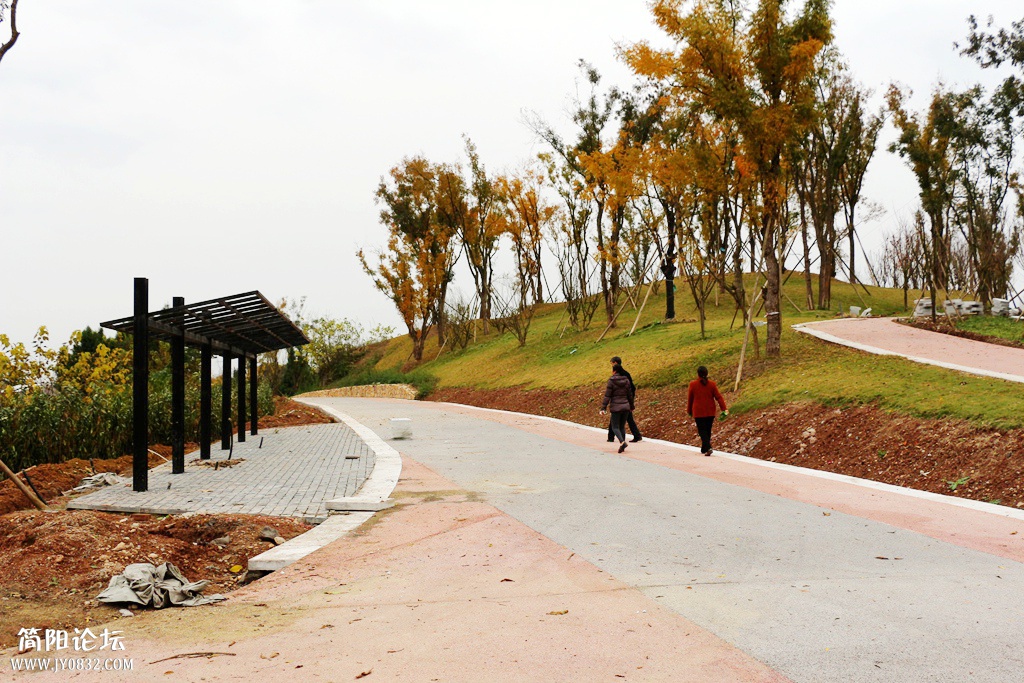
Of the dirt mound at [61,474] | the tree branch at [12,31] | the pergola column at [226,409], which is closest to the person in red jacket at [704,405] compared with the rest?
the pergola column at [226,409]

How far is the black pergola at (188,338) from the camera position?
10672 millimetres

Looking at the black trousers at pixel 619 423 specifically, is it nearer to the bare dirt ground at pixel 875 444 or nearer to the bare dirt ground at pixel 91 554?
the bare dirt ground at pixel 875 444

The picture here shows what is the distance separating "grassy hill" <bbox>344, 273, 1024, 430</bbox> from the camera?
48.1 ft

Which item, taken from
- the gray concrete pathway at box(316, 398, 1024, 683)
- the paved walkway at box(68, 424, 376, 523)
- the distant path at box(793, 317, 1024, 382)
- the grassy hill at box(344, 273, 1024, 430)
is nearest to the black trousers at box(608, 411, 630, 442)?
the gray concrete pathway at box(316, 398, 1024, 683)

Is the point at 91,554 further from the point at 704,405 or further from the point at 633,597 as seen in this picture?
the point at 704,405

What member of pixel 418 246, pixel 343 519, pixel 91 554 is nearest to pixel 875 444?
pixel 343 519

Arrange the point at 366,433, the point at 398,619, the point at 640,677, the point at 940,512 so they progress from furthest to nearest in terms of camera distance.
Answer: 1. the point at 366,433
2. the point at 940,512
3. the point at 398,619
4. the point at 640,677

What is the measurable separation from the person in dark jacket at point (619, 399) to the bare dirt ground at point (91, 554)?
305 inches

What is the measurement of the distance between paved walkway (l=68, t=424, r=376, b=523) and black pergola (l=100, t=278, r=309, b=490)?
0.44 meters

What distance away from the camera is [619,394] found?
15219mm

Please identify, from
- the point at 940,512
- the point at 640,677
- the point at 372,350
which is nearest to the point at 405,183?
the point at 372,350

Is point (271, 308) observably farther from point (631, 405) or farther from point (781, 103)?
point (781, 103)

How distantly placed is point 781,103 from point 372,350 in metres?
48.7

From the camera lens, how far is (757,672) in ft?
14.1
